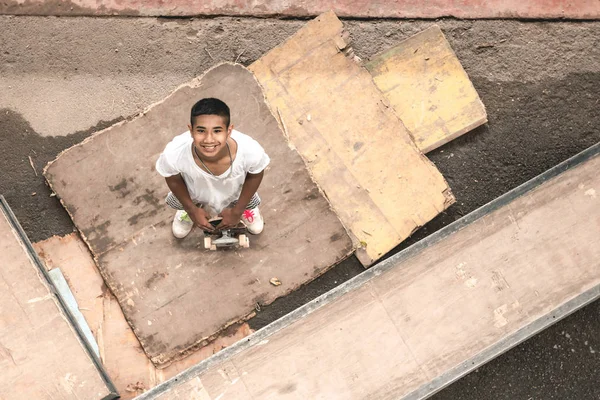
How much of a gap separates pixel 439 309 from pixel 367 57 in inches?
71.4

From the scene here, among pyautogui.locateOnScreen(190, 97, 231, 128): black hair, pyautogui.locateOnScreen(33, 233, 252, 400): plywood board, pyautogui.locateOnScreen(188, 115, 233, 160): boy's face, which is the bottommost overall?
pyautogui.locateOnScreen(33, 233, 252, 400): plywood board

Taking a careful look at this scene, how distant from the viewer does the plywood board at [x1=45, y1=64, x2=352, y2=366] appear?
3.83 meters

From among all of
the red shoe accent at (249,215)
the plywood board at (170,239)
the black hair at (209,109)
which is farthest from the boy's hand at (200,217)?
the black hair at (209,109)

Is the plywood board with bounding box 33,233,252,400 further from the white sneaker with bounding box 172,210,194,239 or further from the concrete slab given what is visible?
the concrete slab

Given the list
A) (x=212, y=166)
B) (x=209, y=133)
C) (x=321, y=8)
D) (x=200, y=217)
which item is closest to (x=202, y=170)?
(x=212, y=166)

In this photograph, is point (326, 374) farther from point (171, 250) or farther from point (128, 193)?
point (128, 193)

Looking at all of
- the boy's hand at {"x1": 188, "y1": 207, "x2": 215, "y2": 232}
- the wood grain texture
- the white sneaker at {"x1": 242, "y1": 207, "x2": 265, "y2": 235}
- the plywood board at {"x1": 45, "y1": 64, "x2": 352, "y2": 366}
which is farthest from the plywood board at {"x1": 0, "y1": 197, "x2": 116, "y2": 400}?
the white sneaker at {"x1": 242, "y1": 207, "x2": 265, "y2": 235}

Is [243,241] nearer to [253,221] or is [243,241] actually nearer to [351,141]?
[253,221]

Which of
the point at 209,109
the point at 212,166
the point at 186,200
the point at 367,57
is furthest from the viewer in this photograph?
the point at 367,57

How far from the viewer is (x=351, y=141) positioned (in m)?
4.00

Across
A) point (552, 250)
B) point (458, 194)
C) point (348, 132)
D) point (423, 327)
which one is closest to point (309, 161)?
point (348, 132)

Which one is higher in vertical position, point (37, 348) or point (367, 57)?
point (367, 57)

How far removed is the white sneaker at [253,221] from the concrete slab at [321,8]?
1478 mm

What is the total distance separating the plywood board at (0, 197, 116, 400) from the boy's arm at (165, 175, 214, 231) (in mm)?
1107
